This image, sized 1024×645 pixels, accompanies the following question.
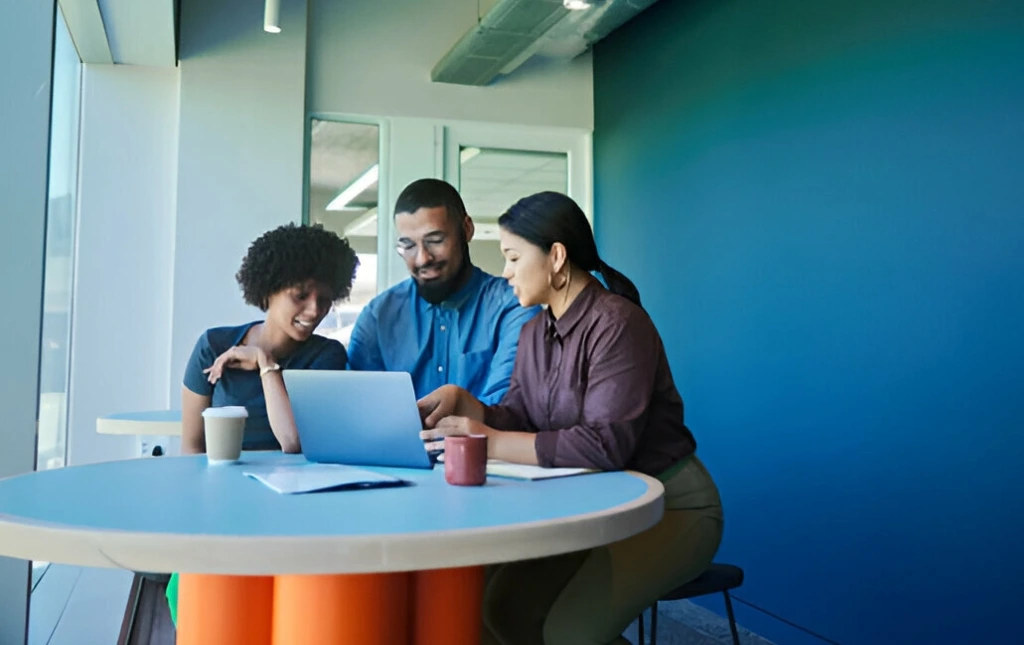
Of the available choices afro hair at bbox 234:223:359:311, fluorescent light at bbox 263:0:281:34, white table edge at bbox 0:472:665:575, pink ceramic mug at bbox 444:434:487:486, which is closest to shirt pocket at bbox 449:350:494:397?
afro hair at bbox 234:223:359:311

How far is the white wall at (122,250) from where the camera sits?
466 centimetres

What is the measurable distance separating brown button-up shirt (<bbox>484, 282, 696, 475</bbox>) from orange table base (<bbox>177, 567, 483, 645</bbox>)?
0.40m

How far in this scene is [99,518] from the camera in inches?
46.0

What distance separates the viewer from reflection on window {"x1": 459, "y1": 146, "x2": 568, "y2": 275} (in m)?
5.34

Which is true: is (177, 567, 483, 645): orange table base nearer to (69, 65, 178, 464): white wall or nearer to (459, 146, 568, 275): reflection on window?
(69, 65, 178, 464): white wall

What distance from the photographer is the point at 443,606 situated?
1467mm

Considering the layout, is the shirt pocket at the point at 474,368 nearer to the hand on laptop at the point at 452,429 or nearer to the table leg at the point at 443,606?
the hand on laptop at the point at 452,429

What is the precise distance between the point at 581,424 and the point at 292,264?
1.06m

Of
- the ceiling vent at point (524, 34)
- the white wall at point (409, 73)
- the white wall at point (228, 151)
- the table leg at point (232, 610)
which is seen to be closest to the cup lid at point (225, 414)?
the table leg at point (232, 610)

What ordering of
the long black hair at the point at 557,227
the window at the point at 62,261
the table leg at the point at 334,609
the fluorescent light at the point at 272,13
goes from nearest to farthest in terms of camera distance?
the table leg at the point at 334,609 < the long black hair at the point at 557,227 < the fluorescent light at the point at 272,13 < the window at the point at 62,261

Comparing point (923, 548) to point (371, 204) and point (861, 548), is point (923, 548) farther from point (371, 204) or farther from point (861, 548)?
point (371, 204)

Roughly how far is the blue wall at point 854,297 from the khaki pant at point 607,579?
1264mm

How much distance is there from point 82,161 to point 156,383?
1.29 metres

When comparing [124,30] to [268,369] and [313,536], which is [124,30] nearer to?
[268,369]
